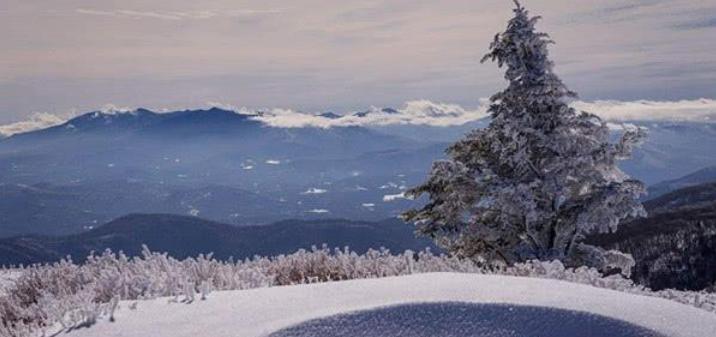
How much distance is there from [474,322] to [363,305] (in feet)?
3.07

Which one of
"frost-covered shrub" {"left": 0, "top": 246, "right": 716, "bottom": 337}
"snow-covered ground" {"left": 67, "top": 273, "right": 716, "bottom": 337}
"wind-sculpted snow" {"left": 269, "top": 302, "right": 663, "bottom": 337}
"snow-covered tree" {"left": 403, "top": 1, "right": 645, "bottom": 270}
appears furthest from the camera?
"snow-covered tree" {"left": 403, "top": 1, "right": 645, "bottom": 270}

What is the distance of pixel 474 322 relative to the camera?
607 cm

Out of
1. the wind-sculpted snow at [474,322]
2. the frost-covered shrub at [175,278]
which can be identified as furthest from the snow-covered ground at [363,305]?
the frost-covered shrub at [175,278]

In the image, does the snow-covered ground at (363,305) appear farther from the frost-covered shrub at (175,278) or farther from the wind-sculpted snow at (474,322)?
the frost-covered shrub at (175,278)

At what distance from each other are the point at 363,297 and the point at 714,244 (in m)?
53.2

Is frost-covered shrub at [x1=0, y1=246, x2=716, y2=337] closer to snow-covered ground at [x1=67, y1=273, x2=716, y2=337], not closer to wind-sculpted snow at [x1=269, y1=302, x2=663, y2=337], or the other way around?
snow-covered ground at [x1=67, y1=273, x2=716, y2=337]

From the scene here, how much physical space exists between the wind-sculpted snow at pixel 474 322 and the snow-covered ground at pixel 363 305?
0.05 meters

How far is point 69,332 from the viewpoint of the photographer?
5.66 meters

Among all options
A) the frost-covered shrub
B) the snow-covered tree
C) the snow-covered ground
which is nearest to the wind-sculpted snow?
the snow-covered ground

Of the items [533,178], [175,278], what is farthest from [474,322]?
[533,178]

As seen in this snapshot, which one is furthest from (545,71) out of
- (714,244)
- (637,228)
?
(637,228)

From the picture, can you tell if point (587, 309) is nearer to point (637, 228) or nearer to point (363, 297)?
point (363, 297)

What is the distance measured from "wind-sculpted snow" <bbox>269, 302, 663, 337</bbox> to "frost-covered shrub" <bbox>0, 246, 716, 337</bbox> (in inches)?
62.3

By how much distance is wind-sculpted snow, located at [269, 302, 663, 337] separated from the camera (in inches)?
230
